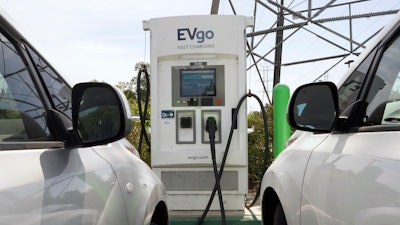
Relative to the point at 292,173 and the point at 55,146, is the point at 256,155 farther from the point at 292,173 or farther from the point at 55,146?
the point at 55,146

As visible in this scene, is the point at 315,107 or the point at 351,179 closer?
the point at 351,179

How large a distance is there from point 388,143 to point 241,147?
415cm

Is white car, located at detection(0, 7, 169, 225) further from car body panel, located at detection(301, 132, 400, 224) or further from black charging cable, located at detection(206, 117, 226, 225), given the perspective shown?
black charging cable, located at detection(206, 117, 226, 225)

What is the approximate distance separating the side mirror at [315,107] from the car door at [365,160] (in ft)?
0.33

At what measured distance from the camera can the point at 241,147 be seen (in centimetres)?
592

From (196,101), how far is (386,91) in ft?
12.6

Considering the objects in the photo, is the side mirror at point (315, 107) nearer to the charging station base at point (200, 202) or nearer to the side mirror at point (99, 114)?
the side mirror at point (99, 114)

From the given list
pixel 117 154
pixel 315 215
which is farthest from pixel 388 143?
pixel 117 154

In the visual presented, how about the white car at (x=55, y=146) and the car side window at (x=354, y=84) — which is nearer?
the white car at (x=55, y=146)

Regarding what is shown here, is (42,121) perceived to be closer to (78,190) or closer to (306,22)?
(78,190)

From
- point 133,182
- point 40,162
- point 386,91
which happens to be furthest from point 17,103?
point 386,91

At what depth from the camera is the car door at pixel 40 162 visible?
1.50 m

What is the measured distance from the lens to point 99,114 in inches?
84.4

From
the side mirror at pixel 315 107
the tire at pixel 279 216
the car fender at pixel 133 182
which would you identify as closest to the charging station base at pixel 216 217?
the tire at pixel 279 216
